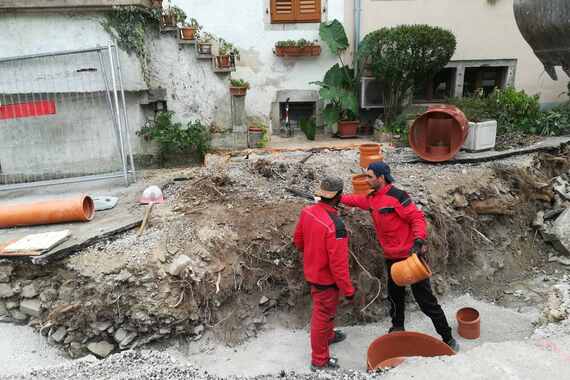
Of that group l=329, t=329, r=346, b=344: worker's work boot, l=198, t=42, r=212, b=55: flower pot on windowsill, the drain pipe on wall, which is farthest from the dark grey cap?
the drain pipe on wall

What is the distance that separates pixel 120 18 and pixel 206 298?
212 inches

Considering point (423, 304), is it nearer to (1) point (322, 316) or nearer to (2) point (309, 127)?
(1) point (322, 316)

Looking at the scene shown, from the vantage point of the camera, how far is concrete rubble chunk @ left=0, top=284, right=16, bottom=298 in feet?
15.4

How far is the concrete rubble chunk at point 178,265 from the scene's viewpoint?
4.56m

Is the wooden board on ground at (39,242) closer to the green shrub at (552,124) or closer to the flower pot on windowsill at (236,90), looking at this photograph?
the flower pot on windowsill at (236,90)

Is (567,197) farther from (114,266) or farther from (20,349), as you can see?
(20,349)

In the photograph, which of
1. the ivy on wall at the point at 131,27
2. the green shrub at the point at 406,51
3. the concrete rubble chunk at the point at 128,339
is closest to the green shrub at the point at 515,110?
the green shrub at the point at 406,51

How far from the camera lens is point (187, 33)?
26.9 feet

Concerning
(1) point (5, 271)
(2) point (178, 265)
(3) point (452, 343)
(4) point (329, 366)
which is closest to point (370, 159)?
(3) point (452, 343)

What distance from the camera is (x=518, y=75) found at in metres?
10.5

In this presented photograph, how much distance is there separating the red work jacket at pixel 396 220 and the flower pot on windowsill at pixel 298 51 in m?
6.01

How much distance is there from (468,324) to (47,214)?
517 cm

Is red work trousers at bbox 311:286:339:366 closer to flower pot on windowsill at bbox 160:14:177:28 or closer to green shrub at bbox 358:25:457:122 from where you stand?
flower pot on windowsill at bbox 160:14:177:28

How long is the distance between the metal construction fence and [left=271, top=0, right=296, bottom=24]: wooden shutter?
12.7 feet
